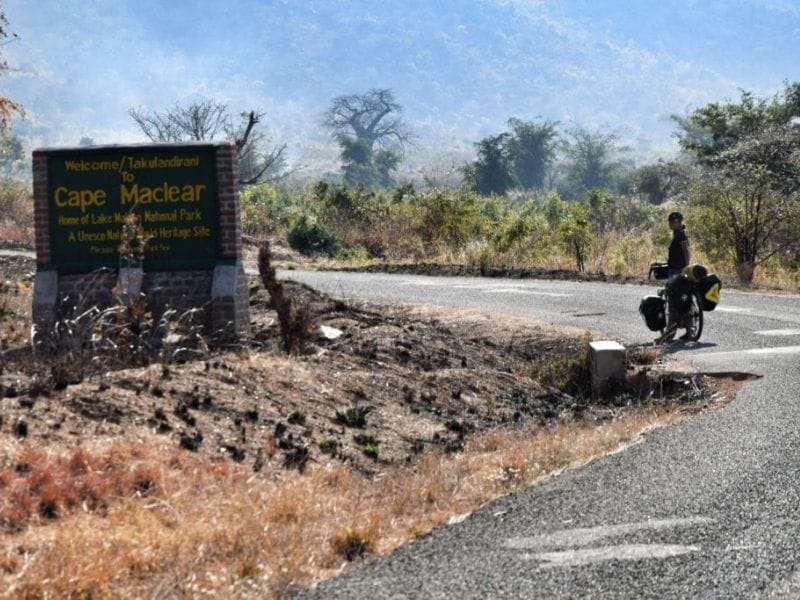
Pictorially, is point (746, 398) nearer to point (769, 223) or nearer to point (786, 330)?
point (786, 330)

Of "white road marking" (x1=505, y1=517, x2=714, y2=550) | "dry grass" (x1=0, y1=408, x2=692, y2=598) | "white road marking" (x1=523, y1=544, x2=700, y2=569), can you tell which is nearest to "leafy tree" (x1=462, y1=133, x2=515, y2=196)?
"dry grass" (x1=0, y1=408, x2=692, y2=598)

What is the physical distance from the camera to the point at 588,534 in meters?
7.27

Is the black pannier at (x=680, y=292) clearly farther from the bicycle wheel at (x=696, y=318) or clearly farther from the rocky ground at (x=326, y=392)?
the rocky ground at (x=326, y=392)

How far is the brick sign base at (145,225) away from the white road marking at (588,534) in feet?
25.9

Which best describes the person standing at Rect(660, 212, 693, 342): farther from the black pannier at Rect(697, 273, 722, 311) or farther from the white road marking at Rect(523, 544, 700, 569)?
the white road marking at Rect(523, 544, 700, 569)

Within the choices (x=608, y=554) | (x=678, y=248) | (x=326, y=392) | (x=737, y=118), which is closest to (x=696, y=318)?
(x=678, y=248)

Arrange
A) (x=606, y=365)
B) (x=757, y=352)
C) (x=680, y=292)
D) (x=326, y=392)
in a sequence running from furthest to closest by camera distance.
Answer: (x=680, y=292), (x=757, y=352), (x=606, y=365), (x=326, y=392)

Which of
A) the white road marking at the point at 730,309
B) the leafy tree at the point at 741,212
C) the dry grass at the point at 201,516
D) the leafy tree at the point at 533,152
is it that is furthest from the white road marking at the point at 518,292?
the leafy tree at the point at 533,152

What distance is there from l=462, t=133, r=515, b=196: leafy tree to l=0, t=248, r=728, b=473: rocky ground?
85517 millimetres

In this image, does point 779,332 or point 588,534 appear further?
point 779,332

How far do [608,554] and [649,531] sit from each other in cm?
52

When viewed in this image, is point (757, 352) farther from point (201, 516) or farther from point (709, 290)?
point (201, 516)

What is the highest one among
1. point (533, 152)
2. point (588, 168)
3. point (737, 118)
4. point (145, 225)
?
point (533, 152)

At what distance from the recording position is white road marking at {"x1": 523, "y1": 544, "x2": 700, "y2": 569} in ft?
22.0
